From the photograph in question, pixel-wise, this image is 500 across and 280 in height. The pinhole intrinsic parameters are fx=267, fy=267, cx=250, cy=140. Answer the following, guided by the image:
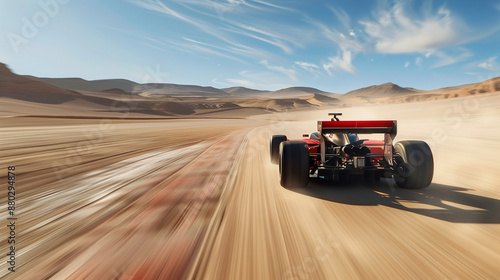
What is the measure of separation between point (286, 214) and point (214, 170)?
12.1ft

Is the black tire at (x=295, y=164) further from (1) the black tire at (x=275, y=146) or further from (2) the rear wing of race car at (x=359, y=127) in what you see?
(1) the black tire at (x=275, y=146)

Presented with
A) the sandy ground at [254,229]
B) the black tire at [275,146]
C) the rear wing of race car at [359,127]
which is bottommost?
the sandy ground at [254,229]

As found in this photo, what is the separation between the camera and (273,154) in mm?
8062

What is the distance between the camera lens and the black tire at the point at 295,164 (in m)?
4.93

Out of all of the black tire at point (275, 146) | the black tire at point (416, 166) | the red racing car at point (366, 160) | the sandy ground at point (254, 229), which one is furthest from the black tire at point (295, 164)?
the black tire at point (275, 146)

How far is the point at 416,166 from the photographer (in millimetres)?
4824

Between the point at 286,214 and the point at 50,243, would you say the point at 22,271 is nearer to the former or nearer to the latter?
the point at 50,243

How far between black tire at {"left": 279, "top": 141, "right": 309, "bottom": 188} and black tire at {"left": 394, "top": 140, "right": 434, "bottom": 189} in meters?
1.80

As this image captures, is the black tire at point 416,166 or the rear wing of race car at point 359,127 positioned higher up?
the rear wing of race car at point 359,127

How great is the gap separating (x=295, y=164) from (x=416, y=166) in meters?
2.16

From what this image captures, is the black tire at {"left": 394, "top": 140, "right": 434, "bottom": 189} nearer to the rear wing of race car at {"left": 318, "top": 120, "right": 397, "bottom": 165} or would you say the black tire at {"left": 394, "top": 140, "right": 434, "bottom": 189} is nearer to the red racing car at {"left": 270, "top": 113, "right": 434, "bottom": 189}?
the red racing car at {"left": 270, "top": 113, "right": 434, "bottom": 189}

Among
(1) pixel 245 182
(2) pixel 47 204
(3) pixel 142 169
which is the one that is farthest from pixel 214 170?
(2) pixel 47 204

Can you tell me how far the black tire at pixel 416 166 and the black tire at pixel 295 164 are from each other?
1.80m

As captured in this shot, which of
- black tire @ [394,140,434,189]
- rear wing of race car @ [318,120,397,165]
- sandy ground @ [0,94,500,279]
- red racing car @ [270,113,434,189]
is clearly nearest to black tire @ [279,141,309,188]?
red racing car @ [270,113,434,189]
